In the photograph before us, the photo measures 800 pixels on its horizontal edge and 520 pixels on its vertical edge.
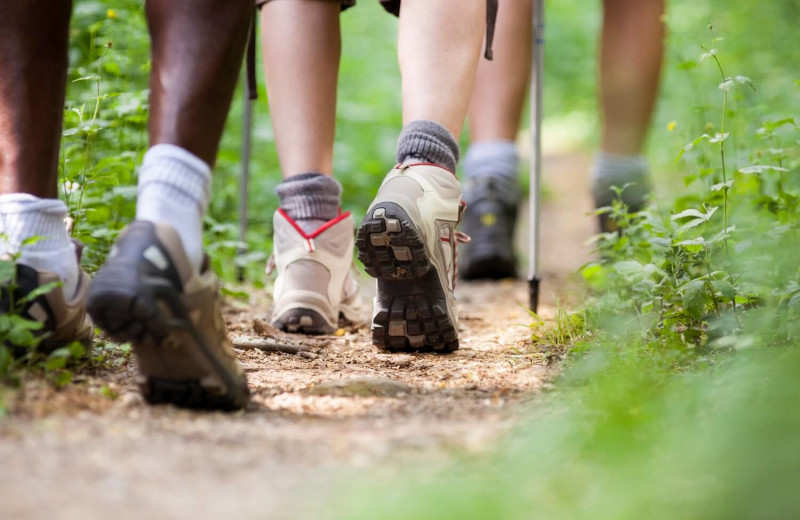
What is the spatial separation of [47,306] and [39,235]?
0.41 feet

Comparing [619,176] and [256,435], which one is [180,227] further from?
[619,176]

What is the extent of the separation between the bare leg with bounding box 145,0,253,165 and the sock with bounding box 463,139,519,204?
2.02 m

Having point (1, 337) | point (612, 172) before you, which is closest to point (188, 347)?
point (1, 337)

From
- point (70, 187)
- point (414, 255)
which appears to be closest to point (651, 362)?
point (414, 255)

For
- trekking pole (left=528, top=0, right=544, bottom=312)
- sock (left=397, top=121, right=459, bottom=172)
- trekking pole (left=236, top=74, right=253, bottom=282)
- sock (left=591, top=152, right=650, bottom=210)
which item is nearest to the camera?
sock (left=397, top=121, right=459, bottom=172)

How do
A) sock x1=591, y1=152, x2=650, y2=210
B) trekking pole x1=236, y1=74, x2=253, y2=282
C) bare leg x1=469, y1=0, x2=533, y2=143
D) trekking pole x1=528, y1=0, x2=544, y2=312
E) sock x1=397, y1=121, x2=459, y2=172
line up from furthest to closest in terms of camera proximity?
bare leg x1=469, y1=0, x2=533, y2=143
trekking pole x1=236, y1=74, x2=253, y2=282
sock x1=591, y1=152, x2=650, y2=210
trekking pole x1=528, y1=0, x2=544, y2=312
sock x1=397, y1=121, x2=459, y2=172

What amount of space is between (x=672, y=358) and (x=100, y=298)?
972mm

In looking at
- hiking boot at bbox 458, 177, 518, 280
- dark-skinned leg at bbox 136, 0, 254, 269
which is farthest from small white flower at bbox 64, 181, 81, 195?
hiking boot at bbox 458, 177, 518, 280

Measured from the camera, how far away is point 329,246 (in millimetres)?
2127

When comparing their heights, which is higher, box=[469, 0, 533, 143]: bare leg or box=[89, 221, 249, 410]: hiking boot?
box=[469, 0, 533, 143]: bare leg

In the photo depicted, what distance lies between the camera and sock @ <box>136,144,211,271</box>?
1223 millimetres

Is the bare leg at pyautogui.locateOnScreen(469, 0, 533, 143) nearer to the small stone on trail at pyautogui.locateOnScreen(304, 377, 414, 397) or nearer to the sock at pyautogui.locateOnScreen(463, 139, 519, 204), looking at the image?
the sock at pyautogui.locateOnScreen(463, 139, 519, 204)

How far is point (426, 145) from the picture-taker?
177 centimetres

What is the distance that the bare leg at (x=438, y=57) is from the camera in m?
1.79
